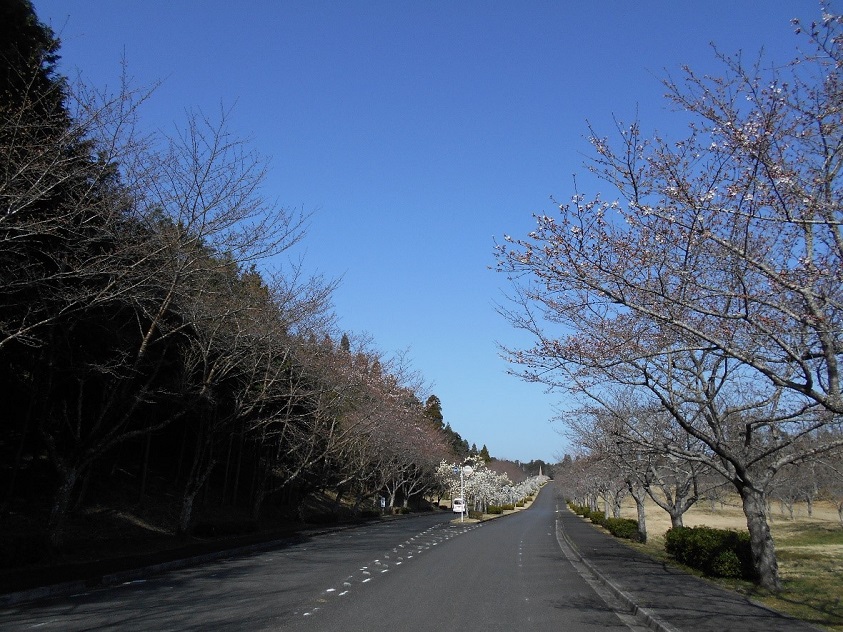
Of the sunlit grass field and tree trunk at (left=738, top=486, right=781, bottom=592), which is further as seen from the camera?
tree trunk at (left=738, top=486, right=781, bottom=592)

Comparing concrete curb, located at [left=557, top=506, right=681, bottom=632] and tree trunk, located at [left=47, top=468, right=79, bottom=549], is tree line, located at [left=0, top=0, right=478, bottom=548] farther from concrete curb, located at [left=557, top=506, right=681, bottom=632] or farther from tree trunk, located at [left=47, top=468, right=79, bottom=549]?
concrete curb, located at [left=557, top=506, right=681, bottom=632]

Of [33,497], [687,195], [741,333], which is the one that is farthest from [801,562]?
[33,497]

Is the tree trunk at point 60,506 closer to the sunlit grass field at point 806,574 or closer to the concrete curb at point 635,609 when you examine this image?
the concrete curb at point 635,609

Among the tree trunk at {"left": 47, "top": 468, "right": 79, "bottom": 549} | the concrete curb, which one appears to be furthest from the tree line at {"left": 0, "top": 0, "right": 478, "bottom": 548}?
the concrete curb

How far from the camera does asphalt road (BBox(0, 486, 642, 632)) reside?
8719 mm

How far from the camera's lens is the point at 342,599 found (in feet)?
35.2

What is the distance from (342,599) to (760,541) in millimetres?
8397

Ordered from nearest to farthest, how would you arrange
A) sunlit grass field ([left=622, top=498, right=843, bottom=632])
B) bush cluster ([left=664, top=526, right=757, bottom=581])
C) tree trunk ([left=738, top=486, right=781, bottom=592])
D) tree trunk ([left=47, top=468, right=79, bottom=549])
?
sunlit grass field ([left=622, top=498, right=843, bottom=632]), tree trunk ([left=738, top=486, right=781, bottom=592]), bush cluster ([left=664, top=526, right=757, bottom=581]), tree trunk ([left=47, top=468, right=79, bottom=549])

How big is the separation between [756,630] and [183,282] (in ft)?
44.2

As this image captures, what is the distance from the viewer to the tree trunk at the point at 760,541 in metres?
12.7

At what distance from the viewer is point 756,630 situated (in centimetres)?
816

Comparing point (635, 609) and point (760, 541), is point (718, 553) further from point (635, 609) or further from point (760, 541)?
point (635, 609)

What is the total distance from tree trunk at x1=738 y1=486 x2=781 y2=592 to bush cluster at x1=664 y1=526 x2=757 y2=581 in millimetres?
1062

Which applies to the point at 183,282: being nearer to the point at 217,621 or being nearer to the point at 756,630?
the point at 217,621
